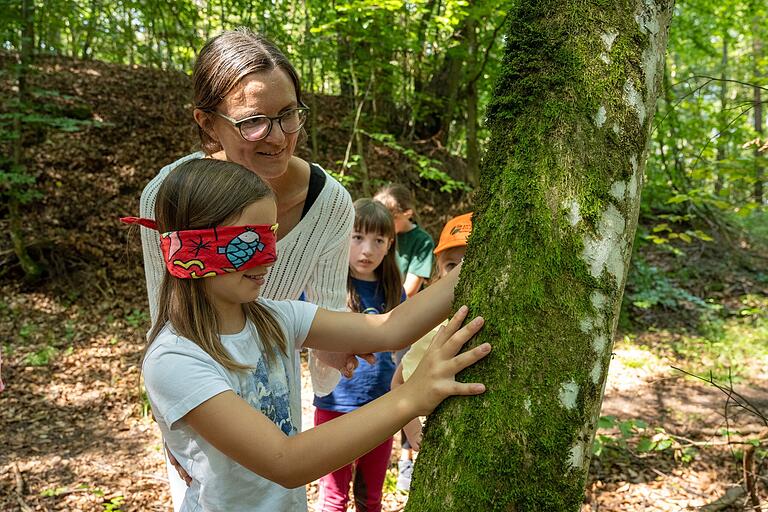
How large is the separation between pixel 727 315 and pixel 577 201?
9.46m

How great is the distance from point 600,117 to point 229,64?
50.8 inches

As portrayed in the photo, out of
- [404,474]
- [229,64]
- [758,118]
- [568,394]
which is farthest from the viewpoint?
[758,118]

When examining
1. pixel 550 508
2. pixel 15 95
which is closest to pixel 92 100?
pixel 15 95

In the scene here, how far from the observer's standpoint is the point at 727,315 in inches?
360

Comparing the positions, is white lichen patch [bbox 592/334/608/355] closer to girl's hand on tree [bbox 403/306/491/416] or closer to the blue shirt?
girl's hand on tree [bbox 403/306/491/416]

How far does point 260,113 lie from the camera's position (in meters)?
2.00

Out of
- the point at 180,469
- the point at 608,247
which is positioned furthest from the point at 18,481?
the point at 608,247

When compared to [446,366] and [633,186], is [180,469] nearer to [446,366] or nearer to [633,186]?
[446,366]

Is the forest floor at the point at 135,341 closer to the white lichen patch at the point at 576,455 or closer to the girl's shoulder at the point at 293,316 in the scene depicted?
the white lichen patch at the point at 576,455

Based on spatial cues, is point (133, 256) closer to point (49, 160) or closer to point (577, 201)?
point (49, 160)

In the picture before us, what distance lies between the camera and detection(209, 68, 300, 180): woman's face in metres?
1.99

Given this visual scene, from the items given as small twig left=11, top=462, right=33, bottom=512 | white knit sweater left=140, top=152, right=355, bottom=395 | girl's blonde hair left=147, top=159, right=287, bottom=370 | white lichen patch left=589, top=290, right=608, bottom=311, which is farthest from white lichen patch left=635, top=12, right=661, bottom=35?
small twig left=11, top=462, right=33, bottom=512

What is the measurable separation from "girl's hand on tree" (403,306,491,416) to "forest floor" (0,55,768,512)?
5.86 feet

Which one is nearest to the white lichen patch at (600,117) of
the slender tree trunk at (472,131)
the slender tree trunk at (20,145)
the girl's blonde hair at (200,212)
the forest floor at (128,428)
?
the girl's blonde hair at (200,212)
